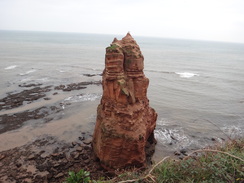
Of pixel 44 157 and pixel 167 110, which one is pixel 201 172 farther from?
pixel 167 110

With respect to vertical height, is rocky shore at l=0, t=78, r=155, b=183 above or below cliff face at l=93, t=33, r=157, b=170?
below

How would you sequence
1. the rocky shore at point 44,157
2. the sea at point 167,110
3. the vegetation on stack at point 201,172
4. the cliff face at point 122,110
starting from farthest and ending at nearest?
1. the sea at point 167,110
2. the rocky shore at point 44,157
3. the cliff face at point 122,110
4. the vegetation on stack at point 201,172

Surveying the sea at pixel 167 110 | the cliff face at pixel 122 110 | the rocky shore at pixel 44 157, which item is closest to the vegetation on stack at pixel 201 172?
the sea at pixel 167 110

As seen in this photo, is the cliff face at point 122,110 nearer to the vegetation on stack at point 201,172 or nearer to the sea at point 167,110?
the sea at point 167,110

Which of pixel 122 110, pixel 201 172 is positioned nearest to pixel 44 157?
pixel 122 110

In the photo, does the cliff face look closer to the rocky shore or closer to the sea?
the rocky shore

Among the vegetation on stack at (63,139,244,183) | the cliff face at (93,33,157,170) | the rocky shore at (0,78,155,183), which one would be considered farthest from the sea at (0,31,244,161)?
the cliff face at (93,33,157,170)

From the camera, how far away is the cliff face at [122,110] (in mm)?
11430

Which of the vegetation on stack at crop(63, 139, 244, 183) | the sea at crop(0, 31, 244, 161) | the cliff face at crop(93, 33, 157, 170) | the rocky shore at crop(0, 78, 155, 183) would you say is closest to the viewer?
the vegetation on stack at crop(63, 139, 244, 183)

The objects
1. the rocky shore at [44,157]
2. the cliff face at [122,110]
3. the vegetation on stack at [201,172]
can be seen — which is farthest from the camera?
the rocky shore at [44,157]

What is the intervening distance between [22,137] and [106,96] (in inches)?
427

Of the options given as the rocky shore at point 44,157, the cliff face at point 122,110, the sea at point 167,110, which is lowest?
the rocky shore at point 44,157

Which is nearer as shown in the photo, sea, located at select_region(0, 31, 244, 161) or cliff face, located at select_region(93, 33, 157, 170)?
cliff face, located at select_region(93, 33, 157, 170)

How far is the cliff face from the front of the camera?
1143 centimetres
